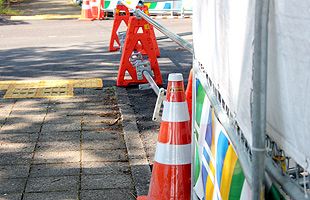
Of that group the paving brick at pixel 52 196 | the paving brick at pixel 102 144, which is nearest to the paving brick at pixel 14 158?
the paving brick at pixel 102 144

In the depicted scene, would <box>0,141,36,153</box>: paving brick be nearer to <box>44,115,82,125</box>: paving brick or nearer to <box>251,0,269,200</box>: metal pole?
<box>44,115,82,125</box>: paving brick

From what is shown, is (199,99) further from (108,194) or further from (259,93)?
(259,93)

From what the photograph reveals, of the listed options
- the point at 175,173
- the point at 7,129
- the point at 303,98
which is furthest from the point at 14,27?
the point at 303,98

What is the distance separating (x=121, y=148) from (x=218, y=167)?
349 centimetres

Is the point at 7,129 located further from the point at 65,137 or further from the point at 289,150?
the point at 289,150

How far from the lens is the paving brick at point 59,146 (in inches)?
257

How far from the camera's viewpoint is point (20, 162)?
6.09 metres

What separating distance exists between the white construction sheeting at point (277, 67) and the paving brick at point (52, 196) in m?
2.44

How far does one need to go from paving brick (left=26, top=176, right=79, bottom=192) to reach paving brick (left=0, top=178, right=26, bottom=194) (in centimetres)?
6

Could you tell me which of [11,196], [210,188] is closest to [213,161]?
[210,188]

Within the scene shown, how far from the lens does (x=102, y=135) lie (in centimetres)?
704

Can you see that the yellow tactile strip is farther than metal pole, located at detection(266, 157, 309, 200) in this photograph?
Yes

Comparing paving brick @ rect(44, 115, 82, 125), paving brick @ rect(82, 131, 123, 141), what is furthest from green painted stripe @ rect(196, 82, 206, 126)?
paving brick @ rect(44, 115, 82, 125)

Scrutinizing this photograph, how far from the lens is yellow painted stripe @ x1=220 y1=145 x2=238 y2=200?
283cm
